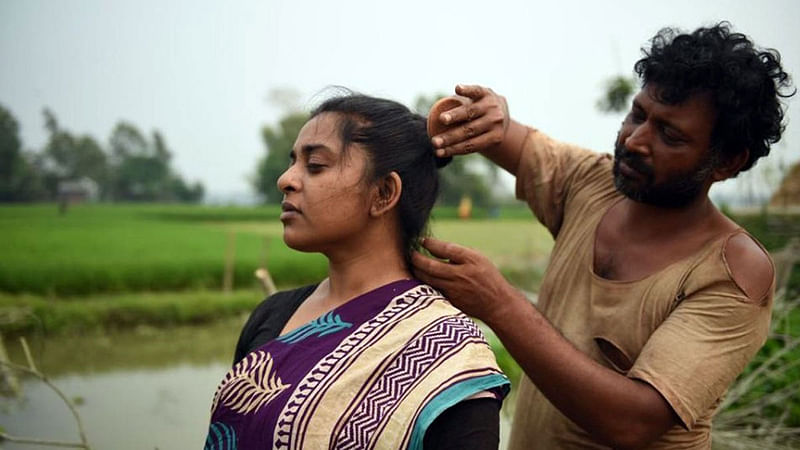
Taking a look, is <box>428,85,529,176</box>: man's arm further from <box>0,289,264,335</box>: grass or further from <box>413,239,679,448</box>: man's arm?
<box>0,289,264,335</box>: grass

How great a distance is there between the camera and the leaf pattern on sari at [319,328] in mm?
1762

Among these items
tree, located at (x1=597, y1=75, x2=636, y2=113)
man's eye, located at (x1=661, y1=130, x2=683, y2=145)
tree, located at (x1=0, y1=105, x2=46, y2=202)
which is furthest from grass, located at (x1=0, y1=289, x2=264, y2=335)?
tree, located at (x1=0, y1=105, x2=46, y2=202)

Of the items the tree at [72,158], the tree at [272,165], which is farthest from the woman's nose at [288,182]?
the tree at [272,165]

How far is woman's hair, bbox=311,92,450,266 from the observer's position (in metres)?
1.83

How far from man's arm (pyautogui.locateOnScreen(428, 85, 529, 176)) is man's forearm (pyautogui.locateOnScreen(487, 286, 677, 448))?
46 cm

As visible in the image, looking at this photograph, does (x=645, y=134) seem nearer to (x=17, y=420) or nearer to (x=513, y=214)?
(x=17, y=420)

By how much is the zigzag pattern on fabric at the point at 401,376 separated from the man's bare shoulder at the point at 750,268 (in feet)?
2.22

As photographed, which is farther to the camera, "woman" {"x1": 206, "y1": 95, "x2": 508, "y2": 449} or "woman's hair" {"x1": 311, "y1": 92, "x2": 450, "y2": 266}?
"woman's hair" {"x1": 311, "y1": 92, "x2": 450, "y2": 266}

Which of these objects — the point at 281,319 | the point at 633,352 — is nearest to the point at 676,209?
the point at 633,352

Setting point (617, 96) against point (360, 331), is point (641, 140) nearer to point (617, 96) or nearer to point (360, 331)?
point (360, 331)

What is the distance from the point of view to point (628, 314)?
1.92 metres

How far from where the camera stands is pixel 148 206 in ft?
124

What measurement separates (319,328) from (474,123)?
29.2 inches

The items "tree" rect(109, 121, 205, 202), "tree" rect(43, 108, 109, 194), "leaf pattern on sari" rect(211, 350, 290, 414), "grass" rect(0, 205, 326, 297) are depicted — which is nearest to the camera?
"leaf pattern on sari" rect(211, 350, 290, 414)
